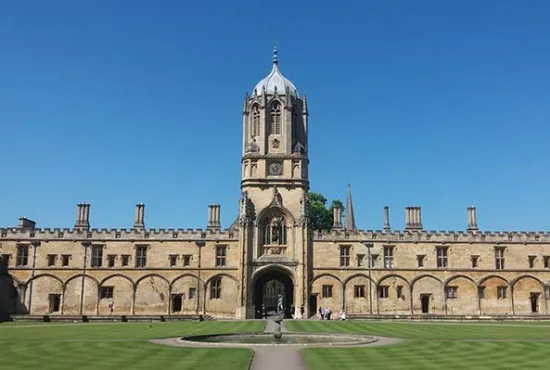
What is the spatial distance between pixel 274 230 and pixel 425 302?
51.2 feet

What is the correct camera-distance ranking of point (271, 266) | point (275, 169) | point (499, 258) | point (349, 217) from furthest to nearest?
point (349, 217) < point (275, 169) < point (499, 258) < point (271, 266)

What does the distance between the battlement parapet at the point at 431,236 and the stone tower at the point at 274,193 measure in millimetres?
3176

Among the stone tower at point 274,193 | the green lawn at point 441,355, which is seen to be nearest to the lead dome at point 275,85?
the stone tower at point 274,193

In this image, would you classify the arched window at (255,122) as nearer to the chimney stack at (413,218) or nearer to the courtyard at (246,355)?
the chimney stack at (413,218)

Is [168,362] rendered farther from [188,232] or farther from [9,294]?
[9,294]

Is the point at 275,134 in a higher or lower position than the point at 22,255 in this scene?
higher

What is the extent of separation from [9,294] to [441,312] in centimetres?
3948

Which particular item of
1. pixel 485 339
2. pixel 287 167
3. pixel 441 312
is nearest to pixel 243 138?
pixel 287 167

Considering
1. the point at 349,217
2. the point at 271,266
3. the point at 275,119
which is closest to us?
the point at 271,266

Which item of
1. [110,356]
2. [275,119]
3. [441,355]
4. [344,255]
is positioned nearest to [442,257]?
[344,255]

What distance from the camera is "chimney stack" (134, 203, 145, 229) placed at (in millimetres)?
54438

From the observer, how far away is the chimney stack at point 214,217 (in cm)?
5591

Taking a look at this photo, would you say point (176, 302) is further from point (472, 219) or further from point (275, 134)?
point (472, 219)

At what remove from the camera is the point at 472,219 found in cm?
5691
